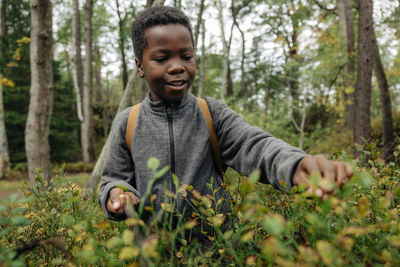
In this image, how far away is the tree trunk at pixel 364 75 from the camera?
6.95 metres

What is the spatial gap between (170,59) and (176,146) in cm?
54

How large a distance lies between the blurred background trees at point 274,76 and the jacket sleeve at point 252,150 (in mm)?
4219

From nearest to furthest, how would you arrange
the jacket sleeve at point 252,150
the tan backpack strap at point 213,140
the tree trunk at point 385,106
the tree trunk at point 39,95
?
1. the jacket sleeve at point 252,150
2. the tan backpack strap at point 213,140
3. the tree trunk at point 39,95
4. the tree trunk at point 385,106

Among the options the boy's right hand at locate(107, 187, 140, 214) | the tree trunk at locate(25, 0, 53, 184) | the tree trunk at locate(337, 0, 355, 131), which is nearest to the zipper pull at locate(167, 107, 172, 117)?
the boy's right hand at locate(107, 187, 140, 214)

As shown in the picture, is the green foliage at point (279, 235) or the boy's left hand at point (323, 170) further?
the boy's left hand at point (323, 170)

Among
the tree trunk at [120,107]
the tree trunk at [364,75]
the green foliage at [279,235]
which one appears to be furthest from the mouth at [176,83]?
the tree trunk at [364,75]

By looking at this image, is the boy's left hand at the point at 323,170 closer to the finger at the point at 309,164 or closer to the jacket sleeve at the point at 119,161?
the finger at the point at 309,164

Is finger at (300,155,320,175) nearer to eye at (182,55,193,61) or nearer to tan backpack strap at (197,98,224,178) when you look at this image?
tan backpack strap at (197,98,224,178)

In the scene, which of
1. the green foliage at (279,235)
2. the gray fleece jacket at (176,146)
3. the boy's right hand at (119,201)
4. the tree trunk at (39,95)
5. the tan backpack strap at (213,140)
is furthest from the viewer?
the tree trunk at (39,95)

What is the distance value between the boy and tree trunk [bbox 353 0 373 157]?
6435 millimetres

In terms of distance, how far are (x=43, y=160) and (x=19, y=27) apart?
17.5 metres

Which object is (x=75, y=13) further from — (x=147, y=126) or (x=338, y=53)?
(x=147, y=126)

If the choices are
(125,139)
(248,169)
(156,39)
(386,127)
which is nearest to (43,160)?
(125,139)

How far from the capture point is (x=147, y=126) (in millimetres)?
1884
